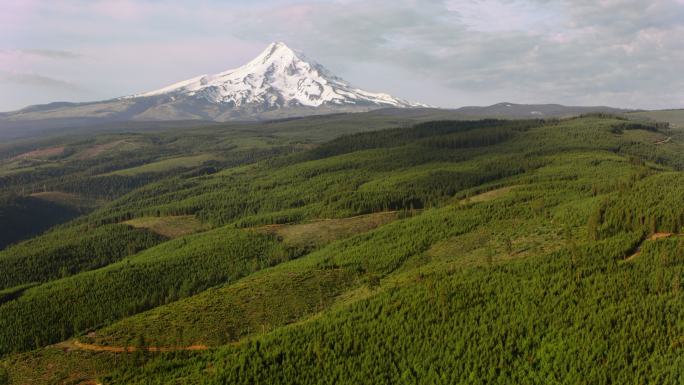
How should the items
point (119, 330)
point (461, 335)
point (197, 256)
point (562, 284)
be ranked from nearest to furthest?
point (461, 335)
point (562, 284)
point (119, 330)
point (197, 256)

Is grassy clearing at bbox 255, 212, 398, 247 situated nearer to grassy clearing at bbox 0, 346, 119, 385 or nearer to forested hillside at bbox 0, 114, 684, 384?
forested hillside at bbox 0, 114, 684, 384

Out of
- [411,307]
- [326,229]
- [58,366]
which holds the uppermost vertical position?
[411,307]

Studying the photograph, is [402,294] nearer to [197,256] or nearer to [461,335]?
[461,335]

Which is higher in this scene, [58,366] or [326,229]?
[326,229]

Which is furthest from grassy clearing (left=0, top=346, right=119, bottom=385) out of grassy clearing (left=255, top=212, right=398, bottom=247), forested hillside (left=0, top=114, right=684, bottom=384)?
grassy clearing (left=255, top=212, right=398, bottom=247)

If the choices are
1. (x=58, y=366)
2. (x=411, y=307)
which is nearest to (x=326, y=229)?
(x=58, y=366)

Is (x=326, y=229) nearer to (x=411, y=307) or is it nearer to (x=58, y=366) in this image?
(x=58, y=366)

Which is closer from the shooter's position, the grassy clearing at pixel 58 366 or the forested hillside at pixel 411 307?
the forested hillside at pixel 411 307

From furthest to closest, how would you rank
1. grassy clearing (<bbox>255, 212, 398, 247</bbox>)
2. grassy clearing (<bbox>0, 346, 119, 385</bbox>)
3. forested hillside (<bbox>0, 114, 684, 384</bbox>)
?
grassy clearing (<bbox>255, 212, 398, 247</bbox>) < grassy clearing (<bbox>0, 346, 119, 385</bbox>) < forested hillside (<bbox>0, 114, 684, 384</bbox>)

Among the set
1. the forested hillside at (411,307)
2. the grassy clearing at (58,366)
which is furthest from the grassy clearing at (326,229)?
the grassy clearing at (58,366)

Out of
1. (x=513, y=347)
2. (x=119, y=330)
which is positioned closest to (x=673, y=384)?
(x=513, y=347)

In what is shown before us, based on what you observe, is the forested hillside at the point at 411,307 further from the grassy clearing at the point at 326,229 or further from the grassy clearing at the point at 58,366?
the grassy clearing at the point at 326,229
